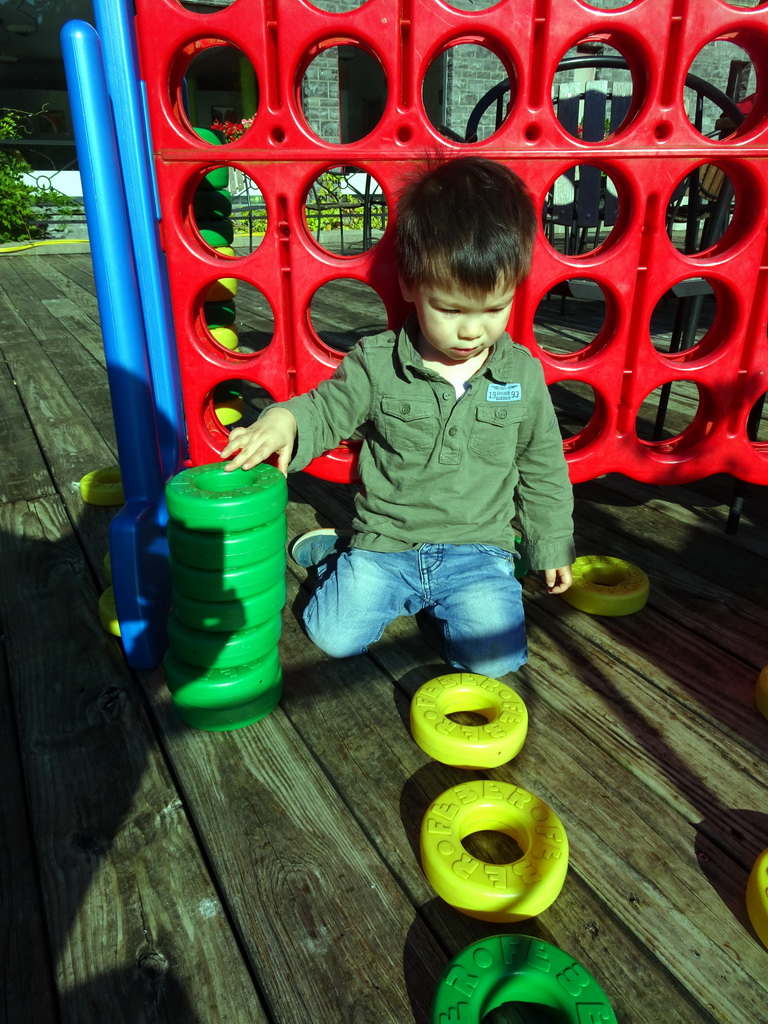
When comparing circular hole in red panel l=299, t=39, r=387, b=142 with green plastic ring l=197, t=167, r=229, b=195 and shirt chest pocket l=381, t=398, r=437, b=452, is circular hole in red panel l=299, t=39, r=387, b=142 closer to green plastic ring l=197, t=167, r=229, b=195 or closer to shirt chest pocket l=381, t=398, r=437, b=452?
green plastic ring l=197, t=167, r=229, b=195

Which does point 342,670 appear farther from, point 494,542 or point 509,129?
point 509,129

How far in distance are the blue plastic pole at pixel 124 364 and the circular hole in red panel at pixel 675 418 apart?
148cm

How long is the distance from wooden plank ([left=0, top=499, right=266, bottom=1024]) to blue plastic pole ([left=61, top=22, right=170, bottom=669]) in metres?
0.17

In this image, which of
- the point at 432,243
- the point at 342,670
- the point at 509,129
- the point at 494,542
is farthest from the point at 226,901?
the point at 509,129

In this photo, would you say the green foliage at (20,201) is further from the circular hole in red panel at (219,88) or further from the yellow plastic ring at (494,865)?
the yellow plastic ring at (494,865)

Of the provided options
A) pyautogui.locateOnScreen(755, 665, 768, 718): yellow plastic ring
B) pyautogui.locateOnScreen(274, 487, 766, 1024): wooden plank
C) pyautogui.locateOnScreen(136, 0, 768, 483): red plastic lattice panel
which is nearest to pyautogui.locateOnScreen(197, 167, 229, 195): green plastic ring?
pyautogui.locateOnScreen(136, 0, 768, 483): red plastic lattice panel

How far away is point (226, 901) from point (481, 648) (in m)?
0.73

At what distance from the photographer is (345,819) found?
4.22ft

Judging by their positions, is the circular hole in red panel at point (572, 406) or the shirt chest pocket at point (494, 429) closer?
the shirt chest pocket at point (494, 429)

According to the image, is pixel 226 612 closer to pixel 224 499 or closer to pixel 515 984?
pixel 224 499

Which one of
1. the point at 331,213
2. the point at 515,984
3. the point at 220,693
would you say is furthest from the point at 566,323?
the point at 331,213

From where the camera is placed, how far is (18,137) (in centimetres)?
1065

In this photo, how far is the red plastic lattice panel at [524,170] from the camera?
1658 millimetres

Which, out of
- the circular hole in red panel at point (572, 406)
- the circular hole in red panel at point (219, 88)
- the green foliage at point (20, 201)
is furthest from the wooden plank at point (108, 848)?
the circular hole in red panel at point (219, 88)
